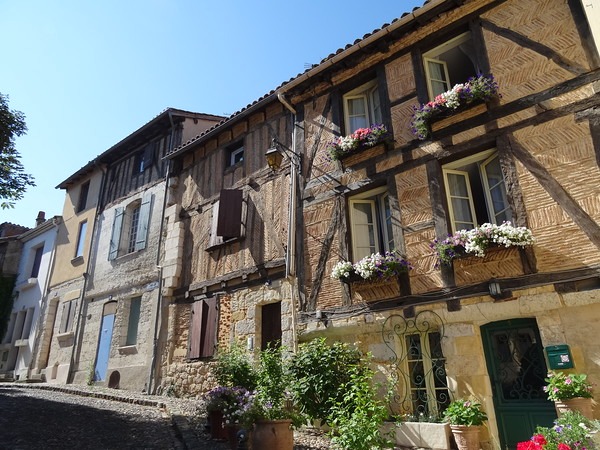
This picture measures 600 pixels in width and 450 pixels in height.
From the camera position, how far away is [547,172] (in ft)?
16.0

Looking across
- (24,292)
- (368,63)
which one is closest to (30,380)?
(24,292)

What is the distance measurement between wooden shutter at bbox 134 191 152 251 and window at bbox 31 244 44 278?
6.49 meters

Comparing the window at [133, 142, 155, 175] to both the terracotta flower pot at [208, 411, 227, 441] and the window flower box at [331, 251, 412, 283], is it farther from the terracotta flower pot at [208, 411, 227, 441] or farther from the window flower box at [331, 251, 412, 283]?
the terracotta flower pot at [208, 411, 227, 441]

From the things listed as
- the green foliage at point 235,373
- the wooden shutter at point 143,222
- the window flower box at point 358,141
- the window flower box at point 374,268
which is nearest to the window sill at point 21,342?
the wooden shutter at point 143,222

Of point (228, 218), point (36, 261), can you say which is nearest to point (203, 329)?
point (228, 218)

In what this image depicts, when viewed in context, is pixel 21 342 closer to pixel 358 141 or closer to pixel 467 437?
pixel 358 141

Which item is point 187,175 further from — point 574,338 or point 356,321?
point 574,338

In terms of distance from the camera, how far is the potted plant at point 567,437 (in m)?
3.10

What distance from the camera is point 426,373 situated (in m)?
5.38

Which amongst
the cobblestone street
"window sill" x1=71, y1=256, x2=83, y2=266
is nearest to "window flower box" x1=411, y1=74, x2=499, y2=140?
the cobblestone street

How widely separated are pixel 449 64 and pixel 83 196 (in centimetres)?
1250

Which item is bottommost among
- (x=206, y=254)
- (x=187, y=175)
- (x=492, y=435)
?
(x=492, y=435)

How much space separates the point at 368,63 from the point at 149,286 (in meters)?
7.09

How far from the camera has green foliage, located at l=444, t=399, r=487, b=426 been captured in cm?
448
